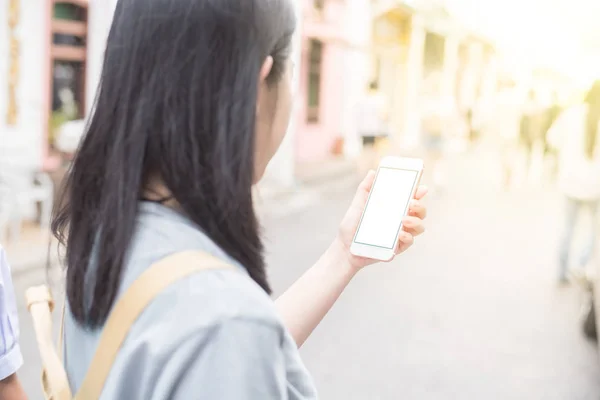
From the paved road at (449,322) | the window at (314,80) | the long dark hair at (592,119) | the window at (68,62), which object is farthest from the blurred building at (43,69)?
the window at (314,80)

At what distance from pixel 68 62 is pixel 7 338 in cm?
829

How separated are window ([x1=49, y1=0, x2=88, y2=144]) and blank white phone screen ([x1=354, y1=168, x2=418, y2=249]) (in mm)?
7789

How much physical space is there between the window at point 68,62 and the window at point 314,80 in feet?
25.4

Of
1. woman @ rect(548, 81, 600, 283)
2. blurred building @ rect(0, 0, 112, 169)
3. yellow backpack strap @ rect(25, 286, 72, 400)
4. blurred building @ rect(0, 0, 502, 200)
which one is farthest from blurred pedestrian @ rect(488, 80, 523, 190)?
yellow backpack strap @ rect(25, 286, 72, 400)

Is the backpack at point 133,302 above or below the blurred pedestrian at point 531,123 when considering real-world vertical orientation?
above

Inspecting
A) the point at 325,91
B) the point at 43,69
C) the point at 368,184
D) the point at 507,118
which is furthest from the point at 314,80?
the point at 368,184

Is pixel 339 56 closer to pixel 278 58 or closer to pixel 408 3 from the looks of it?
pixel 408 3

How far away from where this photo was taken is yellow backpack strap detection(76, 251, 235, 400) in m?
0.90

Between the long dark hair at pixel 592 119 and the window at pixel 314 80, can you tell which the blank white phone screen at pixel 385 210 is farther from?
the window at pixel 314 80

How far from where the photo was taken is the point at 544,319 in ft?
18.6

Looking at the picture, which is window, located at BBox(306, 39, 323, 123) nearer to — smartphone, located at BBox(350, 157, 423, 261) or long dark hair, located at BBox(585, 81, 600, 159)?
long dark hair, located at BBox(585, 81, 600, 159)

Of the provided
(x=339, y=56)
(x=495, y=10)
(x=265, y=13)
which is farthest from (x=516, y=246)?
(x=495, y=10)

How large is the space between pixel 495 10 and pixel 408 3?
10659mm

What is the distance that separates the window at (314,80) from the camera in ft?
Answer: 56.7
